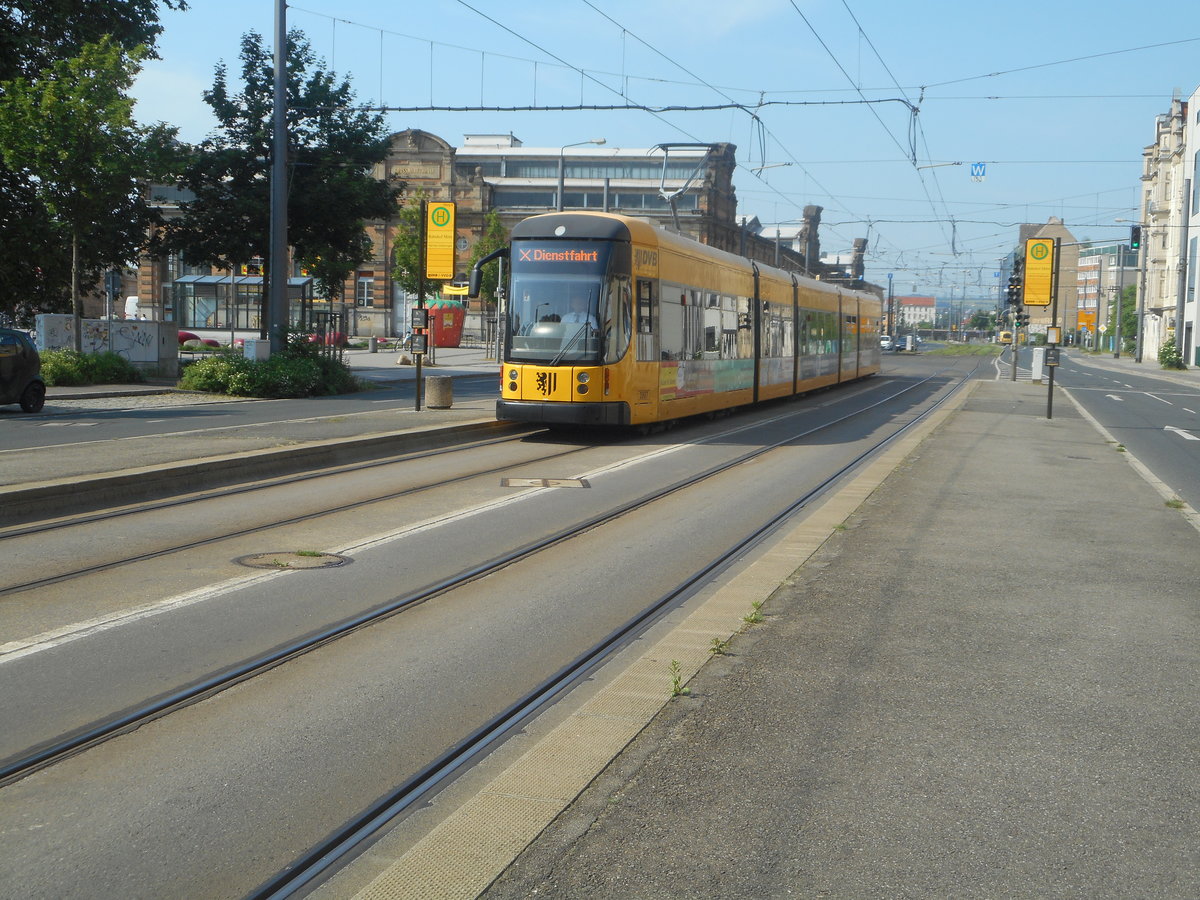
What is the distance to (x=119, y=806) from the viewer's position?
4.36m

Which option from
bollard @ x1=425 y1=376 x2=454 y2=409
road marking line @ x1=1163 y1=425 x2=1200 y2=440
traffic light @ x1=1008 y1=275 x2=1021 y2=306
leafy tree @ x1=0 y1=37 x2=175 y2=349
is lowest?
road marking line @ x1=1163 y1=425 x2=1200 y2=440

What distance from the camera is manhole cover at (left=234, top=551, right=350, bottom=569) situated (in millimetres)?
8734

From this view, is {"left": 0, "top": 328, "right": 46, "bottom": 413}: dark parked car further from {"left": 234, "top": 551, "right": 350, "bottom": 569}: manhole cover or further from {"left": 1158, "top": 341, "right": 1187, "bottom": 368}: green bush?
{"left": 1158, "top": 341, "right": 1187, "bottom": 368}: green bush

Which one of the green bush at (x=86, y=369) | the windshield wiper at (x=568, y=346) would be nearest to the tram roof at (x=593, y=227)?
the windshield wiper at (x=568, y=346)

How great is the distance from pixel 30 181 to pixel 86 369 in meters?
5.45

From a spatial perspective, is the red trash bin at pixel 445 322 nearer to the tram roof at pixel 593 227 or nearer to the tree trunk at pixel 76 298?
the tree trunk at pixel 76 298

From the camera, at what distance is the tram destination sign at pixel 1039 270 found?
109 feet

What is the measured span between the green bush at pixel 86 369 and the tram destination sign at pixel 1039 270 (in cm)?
2373

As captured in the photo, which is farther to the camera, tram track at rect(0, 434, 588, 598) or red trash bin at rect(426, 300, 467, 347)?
red trash bin at rect(426, 300, 467, 347)

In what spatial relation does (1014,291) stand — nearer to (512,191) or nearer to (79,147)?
(79,147)

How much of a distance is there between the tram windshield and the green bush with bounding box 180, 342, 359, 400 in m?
12.0

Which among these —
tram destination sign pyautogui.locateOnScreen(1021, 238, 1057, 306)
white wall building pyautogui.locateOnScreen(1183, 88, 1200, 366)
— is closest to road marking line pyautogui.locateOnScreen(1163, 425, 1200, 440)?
tram destination sign pyautogui.locateOnScreen(1021, 238, 1057, 306)

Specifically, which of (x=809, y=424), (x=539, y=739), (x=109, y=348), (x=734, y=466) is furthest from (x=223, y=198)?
(x=539, y=739)

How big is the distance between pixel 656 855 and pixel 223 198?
119 feet
